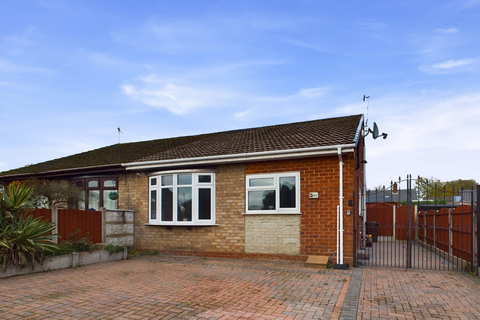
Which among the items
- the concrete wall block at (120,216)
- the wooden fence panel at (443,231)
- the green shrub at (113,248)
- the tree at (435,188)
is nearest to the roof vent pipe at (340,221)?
the tree at (435,188)

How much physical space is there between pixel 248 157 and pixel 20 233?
5.81 meters

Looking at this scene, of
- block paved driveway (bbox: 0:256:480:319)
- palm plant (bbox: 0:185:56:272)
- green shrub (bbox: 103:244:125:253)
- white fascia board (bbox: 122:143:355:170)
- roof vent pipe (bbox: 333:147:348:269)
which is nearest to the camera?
block paved driveway (bbox: 0:256:480:319)

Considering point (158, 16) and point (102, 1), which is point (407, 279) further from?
point (102, 1)

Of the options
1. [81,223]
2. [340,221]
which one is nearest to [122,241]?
[81,223]

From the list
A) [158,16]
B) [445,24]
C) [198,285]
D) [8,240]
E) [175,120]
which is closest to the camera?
[198,285]

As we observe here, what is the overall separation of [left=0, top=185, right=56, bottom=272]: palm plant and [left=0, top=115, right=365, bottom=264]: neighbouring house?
3624mm

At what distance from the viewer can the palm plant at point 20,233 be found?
776 cm

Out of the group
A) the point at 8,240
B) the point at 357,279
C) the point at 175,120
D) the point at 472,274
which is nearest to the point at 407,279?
the point at 357,279

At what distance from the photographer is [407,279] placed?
25.6 ft

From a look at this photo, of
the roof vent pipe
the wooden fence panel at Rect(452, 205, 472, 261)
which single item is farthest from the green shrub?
the wooden fence panel at Rect(452, 205, 472, 261)

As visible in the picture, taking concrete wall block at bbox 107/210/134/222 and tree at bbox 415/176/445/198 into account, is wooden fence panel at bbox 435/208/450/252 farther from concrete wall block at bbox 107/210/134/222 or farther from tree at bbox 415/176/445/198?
concrete wall block at bbox 107/210/134/222

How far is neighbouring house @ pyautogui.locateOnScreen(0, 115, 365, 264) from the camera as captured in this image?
9.67 metres

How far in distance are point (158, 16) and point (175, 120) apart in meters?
5.95

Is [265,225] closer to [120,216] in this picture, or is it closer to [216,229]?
[216,229]
